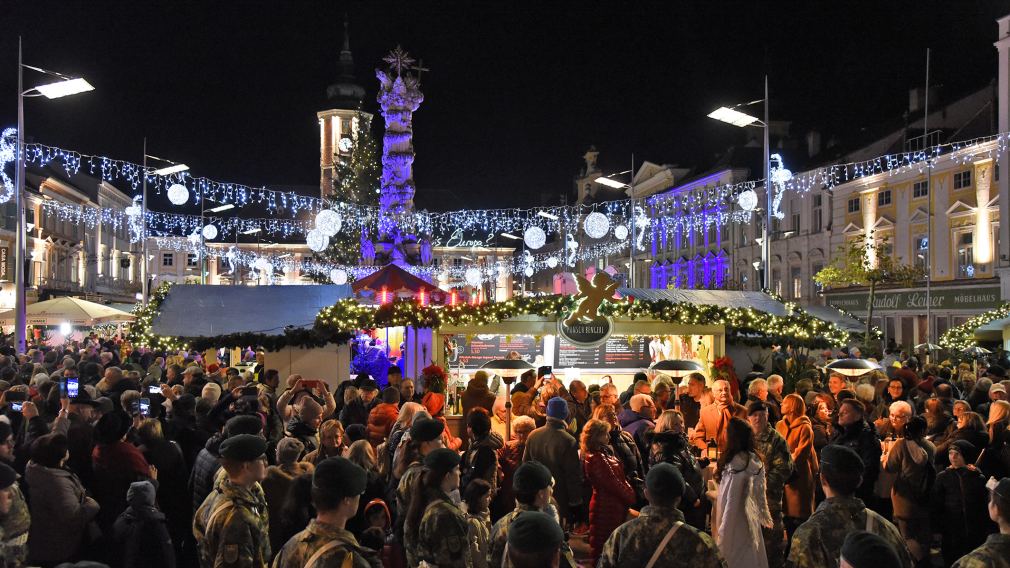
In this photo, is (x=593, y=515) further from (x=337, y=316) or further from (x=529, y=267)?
(x=529, y=267)

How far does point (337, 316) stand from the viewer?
16.0 m

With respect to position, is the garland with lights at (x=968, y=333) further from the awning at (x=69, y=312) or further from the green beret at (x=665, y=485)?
the awning at (x=69, y=312)

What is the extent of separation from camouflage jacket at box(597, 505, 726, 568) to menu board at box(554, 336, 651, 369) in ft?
39.0

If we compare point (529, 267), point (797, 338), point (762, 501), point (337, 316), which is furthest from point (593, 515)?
point (529, 267)

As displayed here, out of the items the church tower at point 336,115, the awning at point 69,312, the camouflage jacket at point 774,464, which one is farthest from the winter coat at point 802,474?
the church tower at point 336,115

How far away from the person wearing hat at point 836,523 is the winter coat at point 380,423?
16.5 feet

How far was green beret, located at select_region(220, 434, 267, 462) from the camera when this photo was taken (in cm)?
484

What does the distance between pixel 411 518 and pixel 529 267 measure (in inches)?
2648

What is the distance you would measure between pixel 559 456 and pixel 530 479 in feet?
10.3

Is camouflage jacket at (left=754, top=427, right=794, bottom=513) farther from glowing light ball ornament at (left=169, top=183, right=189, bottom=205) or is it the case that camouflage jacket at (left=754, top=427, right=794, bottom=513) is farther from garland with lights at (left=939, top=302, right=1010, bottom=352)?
glowing light ball ornament at (left=169, top=183, right=189, bottom=205)

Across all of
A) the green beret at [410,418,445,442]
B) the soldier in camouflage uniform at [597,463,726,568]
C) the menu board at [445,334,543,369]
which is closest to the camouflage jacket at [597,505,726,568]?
the soldier in camouflage uniform at [597,463,726,568]

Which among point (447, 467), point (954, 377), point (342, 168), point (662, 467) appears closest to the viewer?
point (662, 467)

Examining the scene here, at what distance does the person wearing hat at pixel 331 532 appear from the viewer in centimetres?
388

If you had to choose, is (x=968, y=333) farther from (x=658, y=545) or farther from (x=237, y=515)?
(x=237, y=515)
